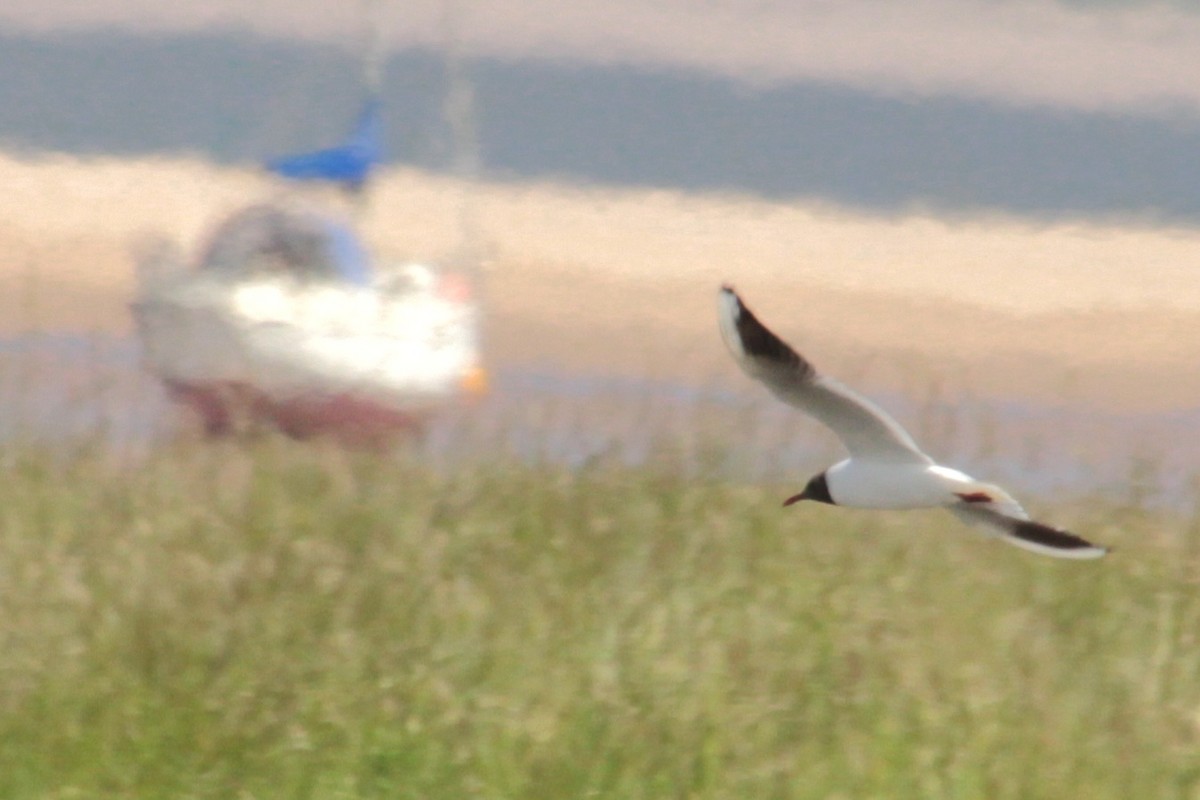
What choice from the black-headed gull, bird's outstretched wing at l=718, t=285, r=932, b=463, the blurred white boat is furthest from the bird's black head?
the blurred white boat

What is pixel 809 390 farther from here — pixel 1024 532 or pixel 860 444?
pixel 1024 532

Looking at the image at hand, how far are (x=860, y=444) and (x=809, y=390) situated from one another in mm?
249

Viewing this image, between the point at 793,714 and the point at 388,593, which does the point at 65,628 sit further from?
the point at 793,714

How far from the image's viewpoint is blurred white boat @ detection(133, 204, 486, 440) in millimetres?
10281

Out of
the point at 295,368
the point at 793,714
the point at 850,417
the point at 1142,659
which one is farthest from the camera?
the point at 295,368

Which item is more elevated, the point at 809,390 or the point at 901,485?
the point at 809,390

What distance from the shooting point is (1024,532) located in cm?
446

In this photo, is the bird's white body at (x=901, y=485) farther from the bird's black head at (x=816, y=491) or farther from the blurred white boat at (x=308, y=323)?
the blurred white boat at (x=308, y=323)

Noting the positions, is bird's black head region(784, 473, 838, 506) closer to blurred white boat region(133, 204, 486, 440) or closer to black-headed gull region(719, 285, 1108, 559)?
black-headed gull region(719, 285, 1108, 559)

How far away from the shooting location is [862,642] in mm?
5074

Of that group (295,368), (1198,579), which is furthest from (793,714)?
(295,368)

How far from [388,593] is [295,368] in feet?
18.3

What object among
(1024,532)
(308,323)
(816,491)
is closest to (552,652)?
(816,491)

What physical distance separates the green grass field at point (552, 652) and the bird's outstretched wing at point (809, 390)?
31.0 inches
